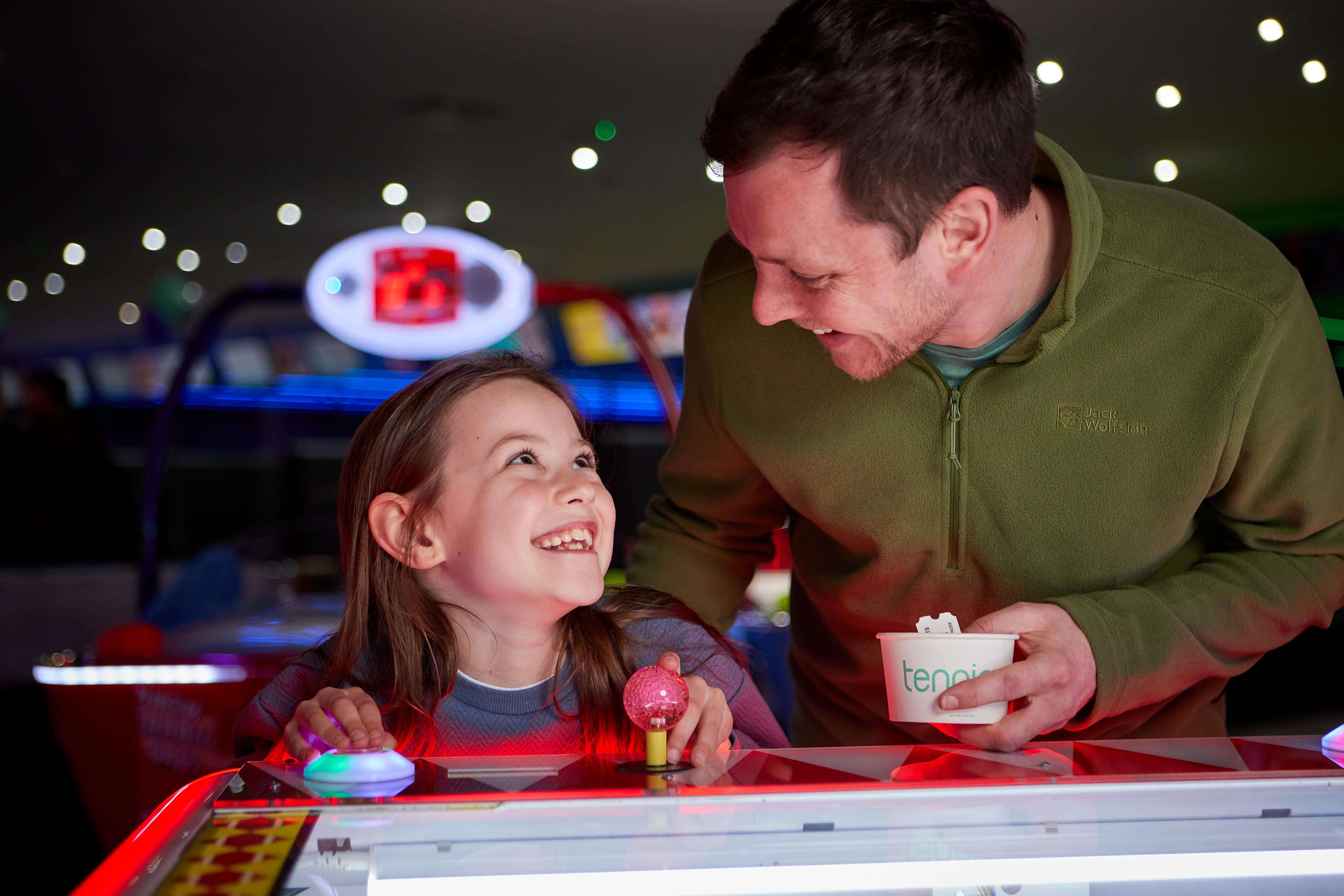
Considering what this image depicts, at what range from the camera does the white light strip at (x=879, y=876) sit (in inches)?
26.0

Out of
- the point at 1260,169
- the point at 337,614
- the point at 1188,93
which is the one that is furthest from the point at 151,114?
the point at 1260,169

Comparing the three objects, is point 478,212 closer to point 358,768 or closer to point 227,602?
point 227,602

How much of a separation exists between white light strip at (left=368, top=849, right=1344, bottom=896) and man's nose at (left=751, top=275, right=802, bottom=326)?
24.0 inches

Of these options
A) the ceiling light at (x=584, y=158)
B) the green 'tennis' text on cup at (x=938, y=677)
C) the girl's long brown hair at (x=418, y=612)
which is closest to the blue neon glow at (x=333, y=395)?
the ceiling light at (x=584, y=158)

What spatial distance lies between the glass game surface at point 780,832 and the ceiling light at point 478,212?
6304 millimetres

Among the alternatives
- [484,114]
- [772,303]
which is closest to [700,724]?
[772,303]

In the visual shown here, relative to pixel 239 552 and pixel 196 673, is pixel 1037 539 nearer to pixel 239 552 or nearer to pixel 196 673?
pixel 196 673

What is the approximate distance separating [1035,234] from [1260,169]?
4.57 meters

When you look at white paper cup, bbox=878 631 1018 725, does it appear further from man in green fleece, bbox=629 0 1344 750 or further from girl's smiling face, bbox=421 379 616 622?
girl's smiling face, bbox=421 379 616 622

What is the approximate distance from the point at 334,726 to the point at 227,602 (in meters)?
2.64

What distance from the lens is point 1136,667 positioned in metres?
1.14

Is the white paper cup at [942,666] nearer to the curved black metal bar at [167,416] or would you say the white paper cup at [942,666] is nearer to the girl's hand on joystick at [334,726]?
the girl's hand on joystick at [334,726]

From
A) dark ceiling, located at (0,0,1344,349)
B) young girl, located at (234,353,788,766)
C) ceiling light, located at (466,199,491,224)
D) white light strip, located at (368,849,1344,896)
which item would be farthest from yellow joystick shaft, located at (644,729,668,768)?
ceiling light, located at (466,199,491,224)

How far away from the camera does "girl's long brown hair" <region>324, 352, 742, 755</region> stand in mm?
1284
